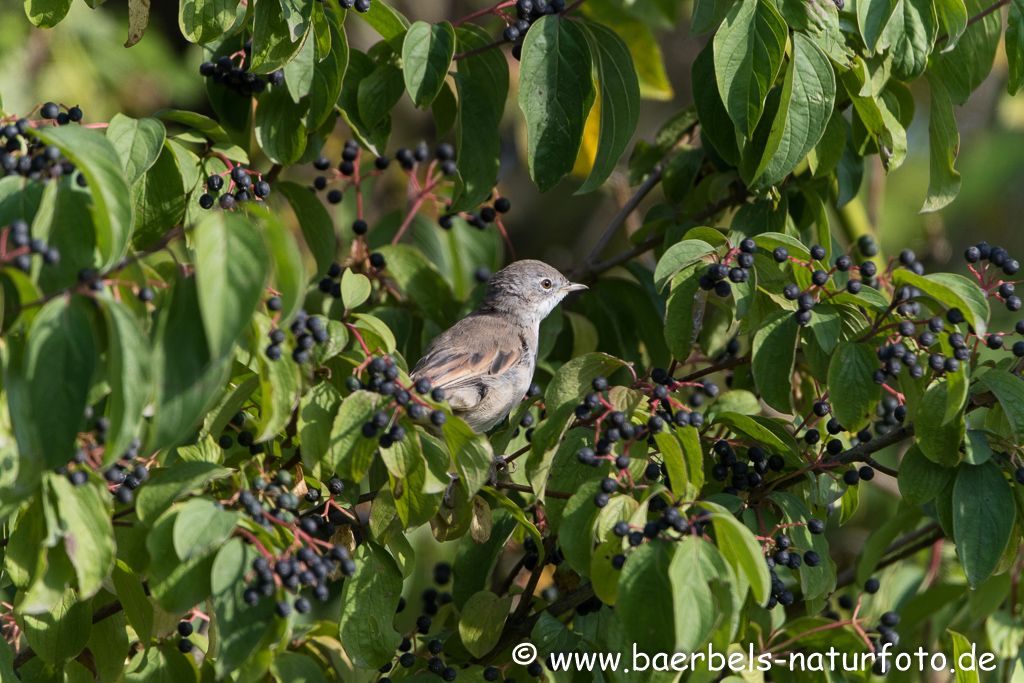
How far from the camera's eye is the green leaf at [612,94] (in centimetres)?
369

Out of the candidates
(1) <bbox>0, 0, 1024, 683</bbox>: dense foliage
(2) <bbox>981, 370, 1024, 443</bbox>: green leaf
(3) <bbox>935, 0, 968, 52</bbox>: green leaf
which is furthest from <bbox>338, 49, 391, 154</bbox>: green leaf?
(2) <bbox>981, 370, 1024, 443</bbox>: green leaf

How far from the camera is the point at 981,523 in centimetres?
313

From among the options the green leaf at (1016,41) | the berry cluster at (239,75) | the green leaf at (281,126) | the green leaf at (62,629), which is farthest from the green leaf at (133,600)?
the green leaf at (1016,41)

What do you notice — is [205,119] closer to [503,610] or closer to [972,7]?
[503,610]

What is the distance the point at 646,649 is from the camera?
264 cm

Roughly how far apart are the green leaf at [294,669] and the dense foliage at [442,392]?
13 mm

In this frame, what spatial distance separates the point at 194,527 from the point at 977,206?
33.5 feet

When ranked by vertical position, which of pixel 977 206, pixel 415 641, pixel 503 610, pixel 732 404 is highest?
pixel 732 404

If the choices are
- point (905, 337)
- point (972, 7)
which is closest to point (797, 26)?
point (972, 7)

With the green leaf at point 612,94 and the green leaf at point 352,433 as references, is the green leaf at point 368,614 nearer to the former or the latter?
the green leaf at point 352,433

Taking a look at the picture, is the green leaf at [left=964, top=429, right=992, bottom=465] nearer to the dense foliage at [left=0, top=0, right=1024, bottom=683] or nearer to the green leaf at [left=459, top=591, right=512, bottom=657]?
the dense foliage at [left=0, top=0, right=1024, bottom=683]

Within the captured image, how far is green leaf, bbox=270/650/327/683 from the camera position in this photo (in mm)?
3057

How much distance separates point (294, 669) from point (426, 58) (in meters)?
2.28

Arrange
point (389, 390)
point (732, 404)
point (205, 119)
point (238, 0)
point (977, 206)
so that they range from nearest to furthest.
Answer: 1. point (389, 390)
2. point (238, 0)
3. point (205, 119)
4. point (732, 404)
5. point (977, 206)
